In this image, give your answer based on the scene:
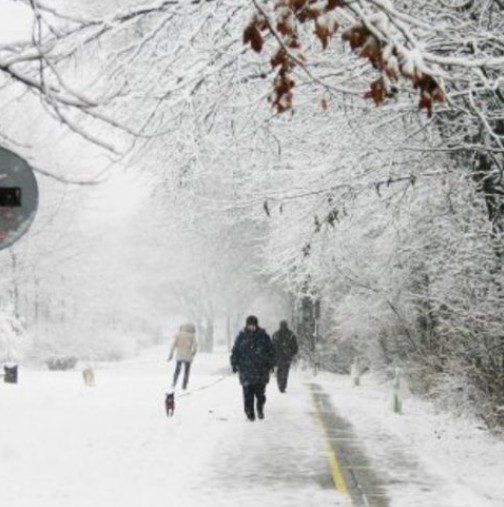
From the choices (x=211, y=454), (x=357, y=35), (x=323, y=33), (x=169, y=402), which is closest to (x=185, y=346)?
(x=169, y=402)

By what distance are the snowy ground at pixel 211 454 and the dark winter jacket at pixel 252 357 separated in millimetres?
791

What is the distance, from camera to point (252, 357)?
1500cm

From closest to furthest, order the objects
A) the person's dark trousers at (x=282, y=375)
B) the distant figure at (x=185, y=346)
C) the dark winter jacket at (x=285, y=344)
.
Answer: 1. the distant figure at (x=185, y=346)
2. the person's dark trousers at (x=282, y=375)
3. the dark winter jacket at (x=285, y=344)

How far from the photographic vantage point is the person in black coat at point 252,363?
1479 cm

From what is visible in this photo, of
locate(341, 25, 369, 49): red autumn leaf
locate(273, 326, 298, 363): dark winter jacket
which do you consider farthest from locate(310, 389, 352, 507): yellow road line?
locate(273, 326, 298, 363): dark winter jacket

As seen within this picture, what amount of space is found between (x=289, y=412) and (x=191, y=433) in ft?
13.4

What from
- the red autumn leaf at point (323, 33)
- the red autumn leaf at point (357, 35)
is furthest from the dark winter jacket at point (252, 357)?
the red autumn leaf at point (323, 33)

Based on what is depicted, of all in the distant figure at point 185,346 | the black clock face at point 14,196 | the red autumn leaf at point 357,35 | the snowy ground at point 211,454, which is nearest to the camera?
the red autumn leaf at point 357,35

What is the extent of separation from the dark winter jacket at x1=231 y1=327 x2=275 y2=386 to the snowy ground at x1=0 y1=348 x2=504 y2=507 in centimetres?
79

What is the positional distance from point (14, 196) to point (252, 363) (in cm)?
1043

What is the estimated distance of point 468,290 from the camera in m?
11.9

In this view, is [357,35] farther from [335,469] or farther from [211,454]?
[211,454]

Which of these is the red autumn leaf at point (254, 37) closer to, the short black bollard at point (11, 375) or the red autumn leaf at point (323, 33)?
the red autumn leaf at point (323, 33)

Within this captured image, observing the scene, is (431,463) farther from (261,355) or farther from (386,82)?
(386,82)
